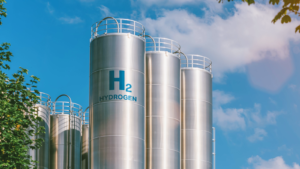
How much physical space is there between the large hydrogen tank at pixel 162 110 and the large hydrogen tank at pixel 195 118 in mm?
2997

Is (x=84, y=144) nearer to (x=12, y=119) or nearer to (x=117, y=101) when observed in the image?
(x=117, y=101)

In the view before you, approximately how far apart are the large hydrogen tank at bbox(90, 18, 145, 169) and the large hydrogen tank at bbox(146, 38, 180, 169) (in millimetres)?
2505

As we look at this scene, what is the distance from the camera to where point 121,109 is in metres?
39.3

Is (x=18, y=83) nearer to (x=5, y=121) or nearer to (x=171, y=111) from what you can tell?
(x=5, y=121)

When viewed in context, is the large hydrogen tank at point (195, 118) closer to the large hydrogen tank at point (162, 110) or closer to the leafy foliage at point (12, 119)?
the large hydrogen tank at point (162, 110)

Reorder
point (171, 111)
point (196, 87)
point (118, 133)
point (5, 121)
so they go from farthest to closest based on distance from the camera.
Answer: point (196, 87) → point (171, 111) → point (118, 133) → point (5, 121)

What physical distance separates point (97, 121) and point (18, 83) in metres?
12.8

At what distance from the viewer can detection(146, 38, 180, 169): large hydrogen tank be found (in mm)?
42438

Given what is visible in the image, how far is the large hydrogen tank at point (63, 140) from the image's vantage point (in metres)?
50.7

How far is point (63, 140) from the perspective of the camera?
5106 cm

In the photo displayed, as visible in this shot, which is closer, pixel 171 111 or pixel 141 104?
pixel 141 104

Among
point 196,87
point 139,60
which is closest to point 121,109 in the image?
point 139,60

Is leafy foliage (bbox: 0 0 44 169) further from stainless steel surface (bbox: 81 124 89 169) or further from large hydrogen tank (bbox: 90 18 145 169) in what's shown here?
stainless steel surface (bbox: 81 124 89 169)

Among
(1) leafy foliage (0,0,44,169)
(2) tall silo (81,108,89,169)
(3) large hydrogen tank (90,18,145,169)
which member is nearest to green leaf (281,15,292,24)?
(1) leafy foliage (0,0,44,169)
